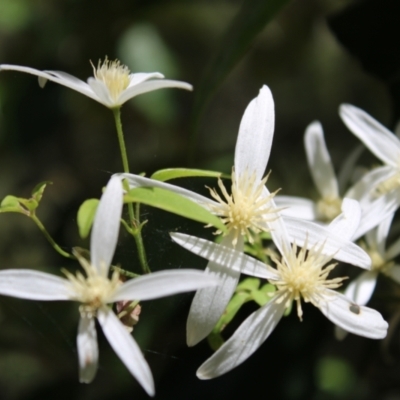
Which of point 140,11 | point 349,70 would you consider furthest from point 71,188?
point 349,70

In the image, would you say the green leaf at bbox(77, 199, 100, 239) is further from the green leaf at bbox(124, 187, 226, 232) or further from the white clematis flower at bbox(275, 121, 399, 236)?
the white clematis flower at bbox(275, 121, 399, 236)

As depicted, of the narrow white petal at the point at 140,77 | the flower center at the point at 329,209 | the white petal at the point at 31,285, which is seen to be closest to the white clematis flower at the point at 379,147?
the flower center at the point at 329,209

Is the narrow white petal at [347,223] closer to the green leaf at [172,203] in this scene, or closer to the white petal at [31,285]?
the green leaf at [172,203]

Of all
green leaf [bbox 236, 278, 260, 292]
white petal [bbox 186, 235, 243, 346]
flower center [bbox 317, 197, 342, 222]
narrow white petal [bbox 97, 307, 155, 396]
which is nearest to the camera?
narrow white petal [bbox 97, 307, 155, 396]

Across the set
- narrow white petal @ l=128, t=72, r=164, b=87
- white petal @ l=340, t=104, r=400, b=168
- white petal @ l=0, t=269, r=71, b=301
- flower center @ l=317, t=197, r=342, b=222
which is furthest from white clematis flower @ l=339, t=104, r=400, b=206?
white petal @ l=0, t=269, r=71, b=301

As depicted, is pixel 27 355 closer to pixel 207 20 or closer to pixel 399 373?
pixel 399 373

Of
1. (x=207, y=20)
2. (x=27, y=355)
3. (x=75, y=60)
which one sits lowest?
(x=27, y=355)

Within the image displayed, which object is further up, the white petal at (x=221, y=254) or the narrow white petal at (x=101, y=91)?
the narrow white petal at (x=101, y=91)
